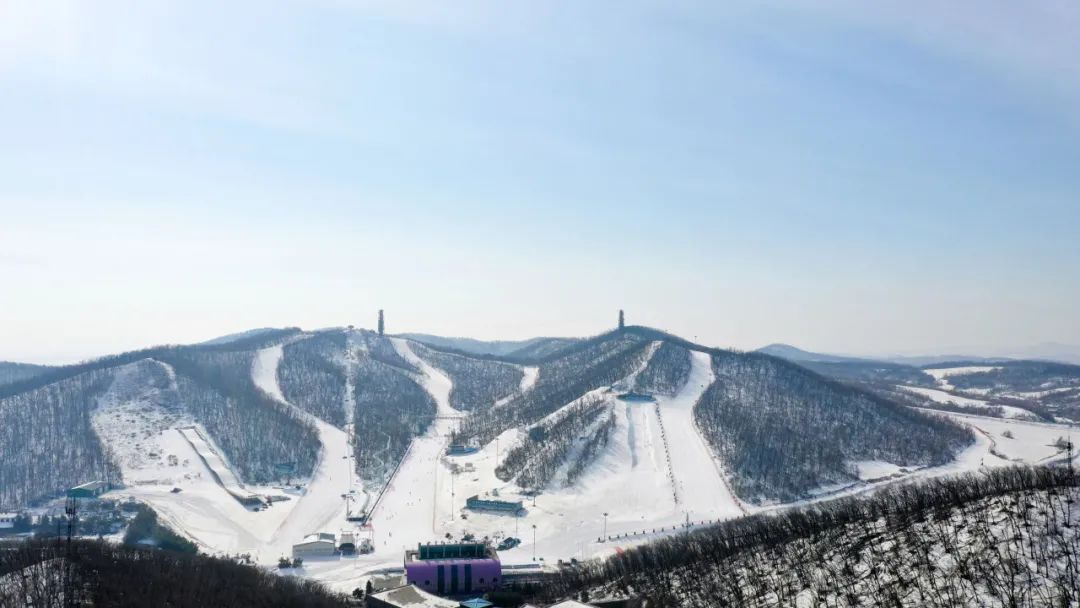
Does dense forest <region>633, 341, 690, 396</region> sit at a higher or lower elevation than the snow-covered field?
higher

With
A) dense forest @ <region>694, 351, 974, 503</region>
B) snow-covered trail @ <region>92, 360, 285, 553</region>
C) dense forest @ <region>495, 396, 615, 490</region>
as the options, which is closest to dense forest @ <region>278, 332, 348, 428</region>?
snow-covered trail @ <region>92, 360, 285, 553</region>

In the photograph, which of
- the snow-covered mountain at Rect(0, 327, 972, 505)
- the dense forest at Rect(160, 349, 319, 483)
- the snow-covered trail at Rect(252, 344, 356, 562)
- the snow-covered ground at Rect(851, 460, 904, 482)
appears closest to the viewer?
the snow-covered trail at Rect(252, 344, 356, 562)

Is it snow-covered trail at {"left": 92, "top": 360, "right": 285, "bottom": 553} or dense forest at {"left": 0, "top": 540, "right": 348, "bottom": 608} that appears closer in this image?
dense forest at {"left": 0, "top": 540, "right": 348, "bottom": 608}

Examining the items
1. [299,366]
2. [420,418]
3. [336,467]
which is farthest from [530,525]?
[299,366]

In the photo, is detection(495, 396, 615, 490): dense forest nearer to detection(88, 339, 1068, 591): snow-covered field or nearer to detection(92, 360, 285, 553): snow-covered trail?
detection(88, 339, 1068, 591): snow-covered field

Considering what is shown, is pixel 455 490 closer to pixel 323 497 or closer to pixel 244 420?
pixel 323 497

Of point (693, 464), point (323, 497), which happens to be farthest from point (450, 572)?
point (693, 464)

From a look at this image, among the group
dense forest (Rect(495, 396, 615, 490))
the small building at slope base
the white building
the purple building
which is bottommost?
the white building
